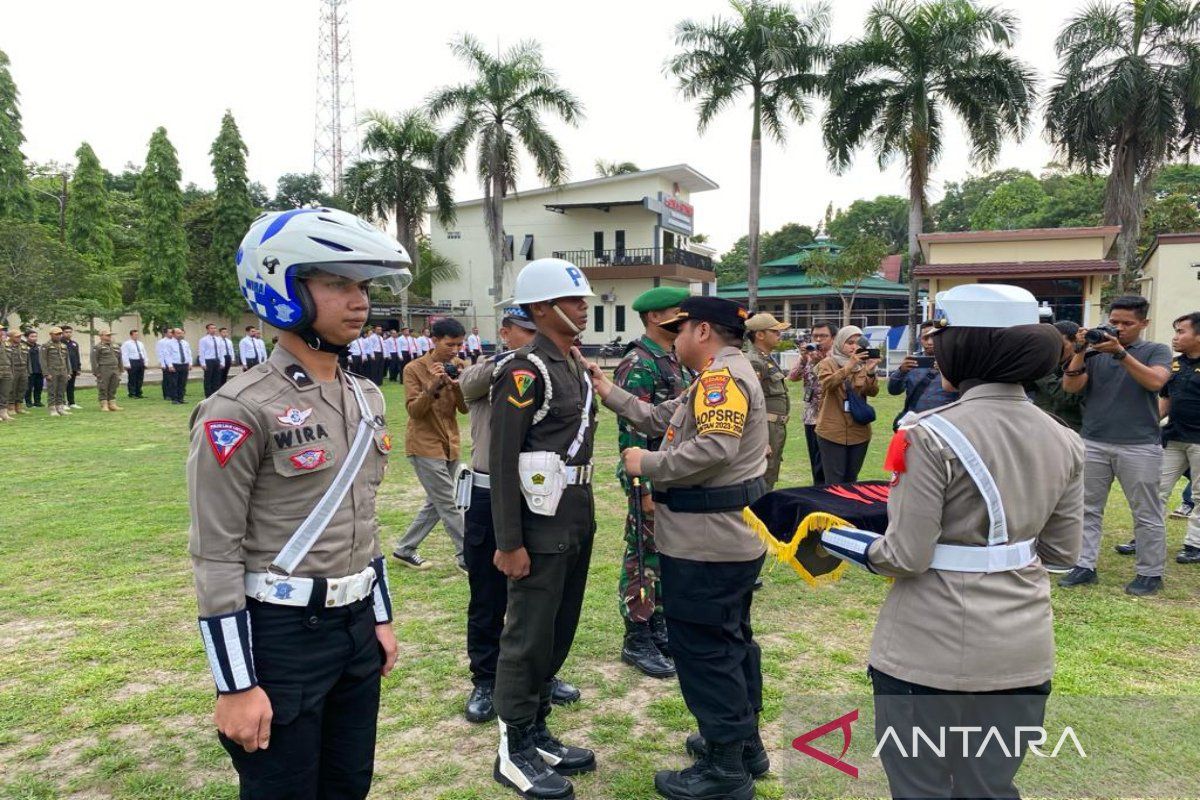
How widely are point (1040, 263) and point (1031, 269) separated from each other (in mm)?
847

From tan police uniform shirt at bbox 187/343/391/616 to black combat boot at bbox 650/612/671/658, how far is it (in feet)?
9.04

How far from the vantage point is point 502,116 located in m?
29.3

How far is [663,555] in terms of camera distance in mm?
3322

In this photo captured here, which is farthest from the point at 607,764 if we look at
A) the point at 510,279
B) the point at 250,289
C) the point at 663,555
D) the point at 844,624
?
the point at 510,279

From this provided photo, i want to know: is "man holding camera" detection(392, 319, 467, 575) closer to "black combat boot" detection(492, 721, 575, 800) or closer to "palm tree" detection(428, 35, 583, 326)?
"black combat boot" detection(492, 721, 575, 800)

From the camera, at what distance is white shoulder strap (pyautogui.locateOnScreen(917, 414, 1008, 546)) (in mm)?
2076

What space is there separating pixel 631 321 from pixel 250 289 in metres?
37.3

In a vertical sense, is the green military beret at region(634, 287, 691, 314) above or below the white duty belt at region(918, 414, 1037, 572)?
above

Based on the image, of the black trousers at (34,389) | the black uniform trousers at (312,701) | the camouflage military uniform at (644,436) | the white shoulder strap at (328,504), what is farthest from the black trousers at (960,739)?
the black trousers at (34,389)

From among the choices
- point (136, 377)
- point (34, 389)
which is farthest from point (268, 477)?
point (136, 377)

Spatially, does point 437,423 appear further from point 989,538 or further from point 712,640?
A: point 989,538

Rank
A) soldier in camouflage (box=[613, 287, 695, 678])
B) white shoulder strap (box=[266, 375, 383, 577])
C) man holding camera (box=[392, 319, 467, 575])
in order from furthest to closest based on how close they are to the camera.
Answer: man holding camera (box=[392, 319, 467, 575]), soldier in camouflage (box=[613, 287, 695, 678]), white shoulder strap (box=[266, 375, 383, 577])

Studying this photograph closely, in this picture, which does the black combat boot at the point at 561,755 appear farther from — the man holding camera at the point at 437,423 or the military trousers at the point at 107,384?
the military trousers at the point at 107,384

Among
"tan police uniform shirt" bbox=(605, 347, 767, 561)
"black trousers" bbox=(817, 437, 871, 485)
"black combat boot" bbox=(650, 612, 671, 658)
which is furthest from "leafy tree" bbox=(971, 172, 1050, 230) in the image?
"tan police uniform shirt" bbox=(605, 347, 767, 561)
